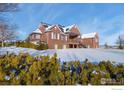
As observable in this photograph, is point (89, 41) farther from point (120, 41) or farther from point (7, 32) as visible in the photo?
point (7, 32)

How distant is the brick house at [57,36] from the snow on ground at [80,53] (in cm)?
6

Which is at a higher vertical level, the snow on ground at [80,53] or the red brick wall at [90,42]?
the red brick wall at [90,42]

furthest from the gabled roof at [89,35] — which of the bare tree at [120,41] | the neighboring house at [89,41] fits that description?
the bare tree at [120,41]

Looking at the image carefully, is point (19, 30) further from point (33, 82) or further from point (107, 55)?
point (107, 55)

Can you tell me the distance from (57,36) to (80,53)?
0.28 metres

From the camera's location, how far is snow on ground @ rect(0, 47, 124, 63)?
3188mm

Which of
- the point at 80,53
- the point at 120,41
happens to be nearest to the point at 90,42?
the point at 80,53

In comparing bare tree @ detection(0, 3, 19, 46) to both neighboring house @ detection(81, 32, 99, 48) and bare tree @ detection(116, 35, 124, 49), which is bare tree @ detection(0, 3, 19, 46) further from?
bare tree @ detection(116, 35, 124, 49)

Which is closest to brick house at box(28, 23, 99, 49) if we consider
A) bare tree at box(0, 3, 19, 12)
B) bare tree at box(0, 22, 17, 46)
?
bare tree at box(0, 22, 17, 46)

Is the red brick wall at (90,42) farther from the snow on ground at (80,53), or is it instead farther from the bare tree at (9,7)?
the bare tree at (9,7)

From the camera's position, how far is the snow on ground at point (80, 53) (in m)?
3.19

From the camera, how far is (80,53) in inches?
127

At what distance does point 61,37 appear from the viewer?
327 cm
